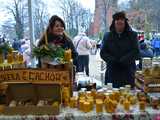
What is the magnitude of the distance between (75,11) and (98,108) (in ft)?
17.3

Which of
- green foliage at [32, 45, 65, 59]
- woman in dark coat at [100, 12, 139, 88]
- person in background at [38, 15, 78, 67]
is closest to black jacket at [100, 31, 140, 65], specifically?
woman in dark coat at [100, 12, 139, 88]

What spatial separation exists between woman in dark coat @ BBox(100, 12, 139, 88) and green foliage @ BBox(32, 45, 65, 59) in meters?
0.84

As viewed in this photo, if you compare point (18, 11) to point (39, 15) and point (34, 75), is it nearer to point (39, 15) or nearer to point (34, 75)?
point (39, 15)

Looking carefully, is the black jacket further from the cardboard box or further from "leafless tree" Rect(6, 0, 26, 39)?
"leafless tree" Rect(6, 0, 26, 39)

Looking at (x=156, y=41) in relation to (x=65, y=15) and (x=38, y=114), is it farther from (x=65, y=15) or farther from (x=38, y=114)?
(x=38, y=114)

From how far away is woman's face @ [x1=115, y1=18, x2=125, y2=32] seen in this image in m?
2.61

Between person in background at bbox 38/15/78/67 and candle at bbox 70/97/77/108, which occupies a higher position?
person in background at bbox 38/15/78/67

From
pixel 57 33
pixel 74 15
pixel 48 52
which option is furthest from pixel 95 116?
pixel 74 15

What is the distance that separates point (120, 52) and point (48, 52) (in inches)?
39.0

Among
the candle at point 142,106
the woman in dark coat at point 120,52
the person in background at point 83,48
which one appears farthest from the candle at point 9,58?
the person in background at point 83,48

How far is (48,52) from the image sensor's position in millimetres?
1909

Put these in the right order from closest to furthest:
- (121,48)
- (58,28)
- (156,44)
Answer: (58,28)
(121,48)
(156,44)

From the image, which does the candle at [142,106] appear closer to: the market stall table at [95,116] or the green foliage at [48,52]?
the market stall table at [95,116]

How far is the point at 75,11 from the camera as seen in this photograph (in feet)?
22.5
